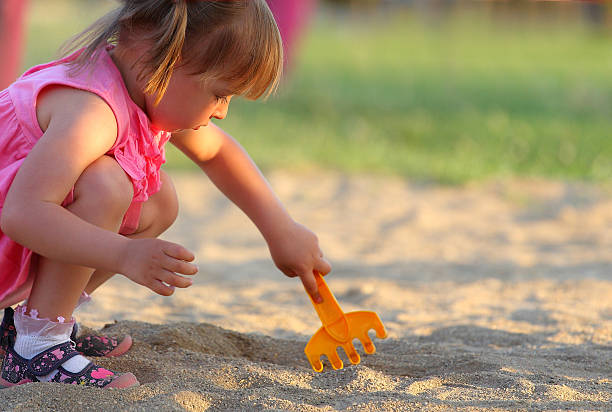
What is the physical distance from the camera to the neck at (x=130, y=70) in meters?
1.68

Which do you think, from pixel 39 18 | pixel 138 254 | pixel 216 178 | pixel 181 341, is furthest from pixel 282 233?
pixel 39 18

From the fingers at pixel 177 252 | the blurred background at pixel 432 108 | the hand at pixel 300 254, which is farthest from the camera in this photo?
the blurred background at pixel 432 108

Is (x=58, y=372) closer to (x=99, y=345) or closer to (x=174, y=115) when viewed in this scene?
(x=99, y=345)

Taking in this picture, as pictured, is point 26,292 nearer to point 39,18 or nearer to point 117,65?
point 117,65

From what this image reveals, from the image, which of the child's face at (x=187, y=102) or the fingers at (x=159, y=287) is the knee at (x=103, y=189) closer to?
the child's face at (x=187, y=102)

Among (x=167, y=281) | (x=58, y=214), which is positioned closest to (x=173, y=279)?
(x=167, y=281)

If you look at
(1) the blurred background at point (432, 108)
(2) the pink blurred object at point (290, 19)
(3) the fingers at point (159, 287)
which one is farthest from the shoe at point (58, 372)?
(2) the pink blurred object at point (290, 19)

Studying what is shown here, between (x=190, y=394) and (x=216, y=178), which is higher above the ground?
(x=216, y=178)

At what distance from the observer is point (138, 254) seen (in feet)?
4.78

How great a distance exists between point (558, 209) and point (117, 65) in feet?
10.1

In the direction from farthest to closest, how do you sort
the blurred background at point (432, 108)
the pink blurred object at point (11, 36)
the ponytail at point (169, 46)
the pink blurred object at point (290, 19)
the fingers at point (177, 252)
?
the pink blurred object at point (290, 19), the blurred background at point (432, 108), the pink blurred object at point (11, 36), the ponytail at point (169, 46), the fingers at point (177, 252)

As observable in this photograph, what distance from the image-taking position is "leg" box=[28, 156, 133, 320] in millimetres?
1604

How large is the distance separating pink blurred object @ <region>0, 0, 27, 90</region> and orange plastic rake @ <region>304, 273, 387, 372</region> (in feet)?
9.85

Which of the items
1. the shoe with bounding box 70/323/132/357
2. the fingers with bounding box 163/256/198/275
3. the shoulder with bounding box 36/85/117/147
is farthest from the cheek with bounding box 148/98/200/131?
the shoe with bounding box 70/323/132/357
